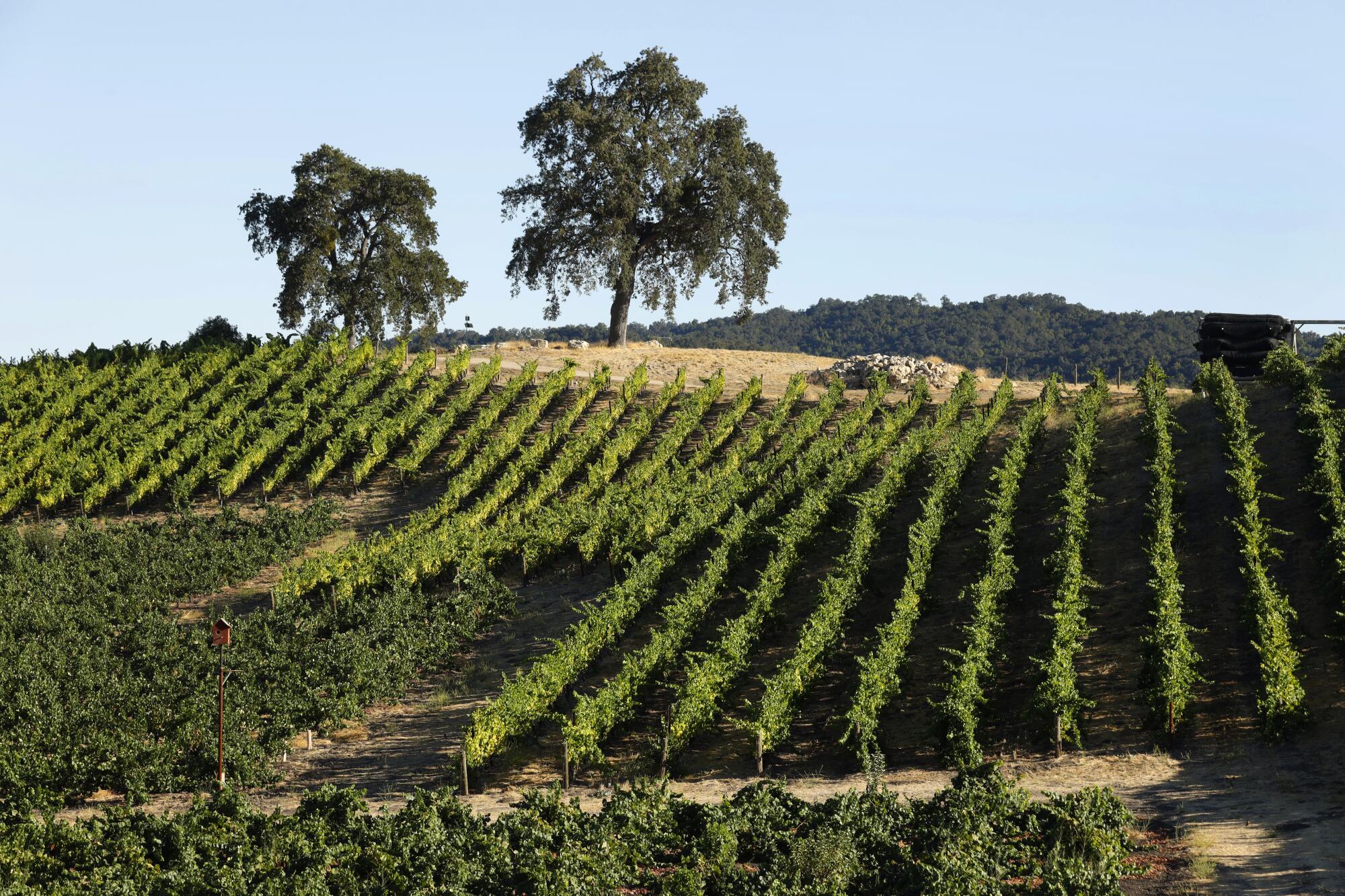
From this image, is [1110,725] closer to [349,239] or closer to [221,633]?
[221,633]

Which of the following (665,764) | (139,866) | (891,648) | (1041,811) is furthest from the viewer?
(891,648)

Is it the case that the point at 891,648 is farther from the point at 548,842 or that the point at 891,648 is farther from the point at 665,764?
the point at 548,842

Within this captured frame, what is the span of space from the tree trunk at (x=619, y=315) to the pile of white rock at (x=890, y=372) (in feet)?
28.5

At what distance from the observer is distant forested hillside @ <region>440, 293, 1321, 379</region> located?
283ft

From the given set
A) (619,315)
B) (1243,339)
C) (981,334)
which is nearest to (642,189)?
(619,315)

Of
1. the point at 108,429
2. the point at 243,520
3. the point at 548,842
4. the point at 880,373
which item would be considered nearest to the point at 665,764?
the point at 548,842

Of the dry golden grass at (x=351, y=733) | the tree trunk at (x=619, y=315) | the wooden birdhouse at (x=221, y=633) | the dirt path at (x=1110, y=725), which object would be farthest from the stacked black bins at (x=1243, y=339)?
the wooden birdhouse at (x=221, y=633)

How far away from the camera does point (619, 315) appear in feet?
169

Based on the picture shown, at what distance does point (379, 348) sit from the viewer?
173ft

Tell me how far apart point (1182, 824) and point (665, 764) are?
736cm

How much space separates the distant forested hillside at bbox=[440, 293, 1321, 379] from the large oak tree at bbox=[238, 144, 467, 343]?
1531 inches

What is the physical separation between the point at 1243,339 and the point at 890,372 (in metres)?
11.1

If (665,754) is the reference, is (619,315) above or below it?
above

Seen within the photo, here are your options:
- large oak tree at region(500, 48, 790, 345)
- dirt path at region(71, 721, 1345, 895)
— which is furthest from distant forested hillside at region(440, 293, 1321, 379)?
dirt path at region(71, 721, 1345, 895)
